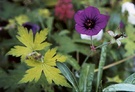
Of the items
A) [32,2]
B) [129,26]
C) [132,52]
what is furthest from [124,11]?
[32,2]

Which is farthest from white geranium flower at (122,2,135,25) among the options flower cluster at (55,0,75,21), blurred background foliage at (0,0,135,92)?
flower cluster at (55,0,75,21)

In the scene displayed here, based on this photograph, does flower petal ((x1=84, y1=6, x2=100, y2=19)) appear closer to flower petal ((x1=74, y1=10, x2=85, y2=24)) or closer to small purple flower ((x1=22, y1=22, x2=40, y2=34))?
flower petal ((x1=74, y1=10, x2=85, y2=24))

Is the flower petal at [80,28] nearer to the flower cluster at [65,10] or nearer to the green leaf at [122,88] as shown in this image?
the green leaf at [122,88]

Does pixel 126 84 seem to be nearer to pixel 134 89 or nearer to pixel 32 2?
pixel 134 89

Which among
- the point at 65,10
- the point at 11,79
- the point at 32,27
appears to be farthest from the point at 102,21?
the point at 65,10

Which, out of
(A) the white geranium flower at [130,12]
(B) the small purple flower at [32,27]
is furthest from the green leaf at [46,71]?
(A) the white geranium flower at [130,12]
